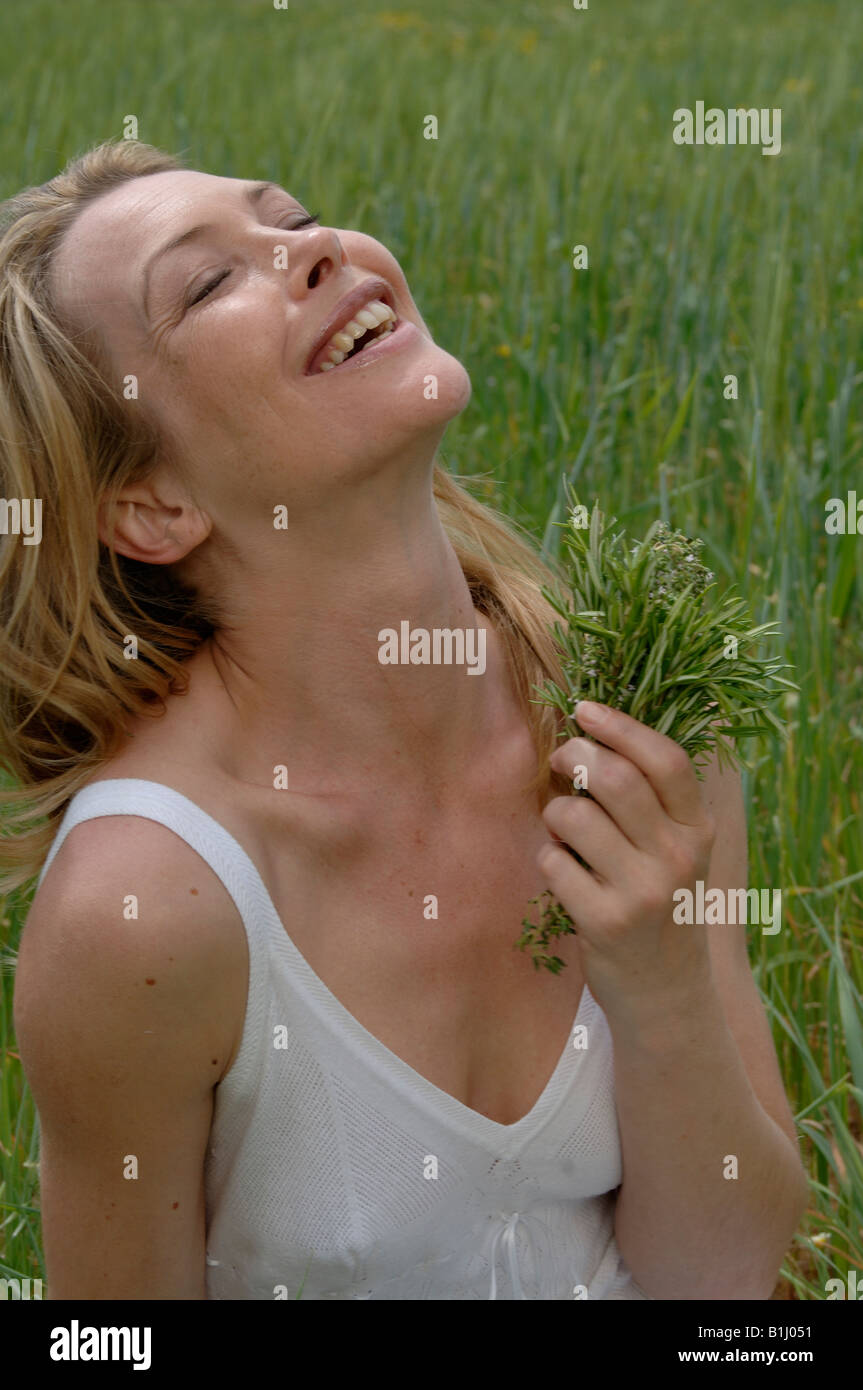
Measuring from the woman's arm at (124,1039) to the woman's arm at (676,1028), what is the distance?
0.27 meters

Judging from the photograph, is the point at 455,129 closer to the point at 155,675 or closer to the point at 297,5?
the point at 155,675

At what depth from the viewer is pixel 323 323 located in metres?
1.18

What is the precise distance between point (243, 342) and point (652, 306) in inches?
62.3

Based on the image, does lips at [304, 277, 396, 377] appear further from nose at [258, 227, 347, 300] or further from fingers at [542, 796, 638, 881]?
fingers at [542, 796, 638, 881]

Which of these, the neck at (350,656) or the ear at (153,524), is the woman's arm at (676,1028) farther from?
the ear at (153,524)

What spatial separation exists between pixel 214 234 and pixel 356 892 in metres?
0.55

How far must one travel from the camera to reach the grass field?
1742 millimetres

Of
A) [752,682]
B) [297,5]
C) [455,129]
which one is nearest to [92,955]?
[752,682]

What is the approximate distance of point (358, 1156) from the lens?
1.16m

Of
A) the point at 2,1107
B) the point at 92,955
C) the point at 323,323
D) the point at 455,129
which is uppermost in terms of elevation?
the point at 455,129

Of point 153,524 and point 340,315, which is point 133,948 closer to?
point 153,524

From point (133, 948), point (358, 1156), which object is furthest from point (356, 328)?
point (358, 1156)

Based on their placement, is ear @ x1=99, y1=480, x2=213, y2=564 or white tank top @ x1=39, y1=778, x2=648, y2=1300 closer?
white tank top @ x1=39, y1=778, x2=648, y2=1300

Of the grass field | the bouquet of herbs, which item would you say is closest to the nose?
the bouquet of herbs
